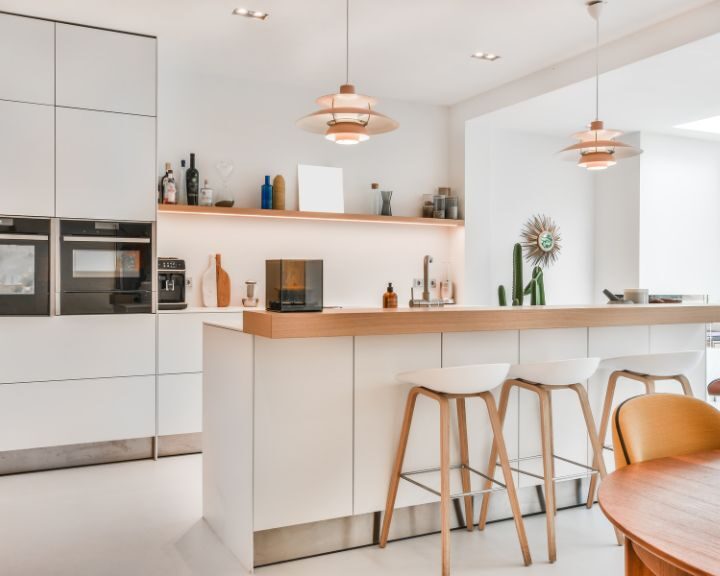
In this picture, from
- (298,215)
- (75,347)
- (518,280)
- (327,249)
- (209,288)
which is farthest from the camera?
(327,249)

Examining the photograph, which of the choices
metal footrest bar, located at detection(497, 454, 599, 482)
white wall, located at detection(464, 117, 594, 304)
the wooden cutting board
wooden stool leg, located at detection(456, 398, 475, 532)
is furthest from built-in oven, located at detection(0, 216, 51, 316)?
white wall, located at detection(464, 117, 594, 304)

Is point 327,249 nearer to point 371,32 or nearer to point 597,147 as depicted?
point 371,32

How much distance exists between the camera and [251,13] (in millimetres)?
3953

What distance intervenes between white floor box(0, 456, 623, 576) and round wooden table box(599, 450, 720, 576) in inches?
51.4

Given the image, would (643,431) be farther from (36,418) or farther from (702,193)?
(702,193)

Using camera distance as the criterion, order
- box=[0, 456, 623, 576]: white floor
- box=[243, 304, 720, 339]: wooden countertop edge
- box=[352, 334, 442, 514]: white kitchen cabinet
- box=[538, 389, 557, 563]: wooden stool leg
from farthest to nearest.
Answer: box=[352, 334, 442, 514]: white kitchen cabinet < box=[538, 389, 557, 563]: wooden stool leg < box=[0, 456, 623, 576]: white floor < box=[243, 304, 720, 339]: wooden countertop edge

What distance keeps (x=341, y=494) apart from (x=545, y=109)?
12.7 ft

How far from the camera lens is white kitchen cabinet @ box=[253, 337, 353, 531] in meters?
2.81

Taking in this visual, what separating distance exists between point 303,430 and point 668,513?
5.79ft

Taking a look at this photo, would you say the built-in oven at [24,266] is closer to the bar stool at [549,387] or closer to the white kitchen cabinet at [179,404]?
the white kitchen cabinet at [179,404]

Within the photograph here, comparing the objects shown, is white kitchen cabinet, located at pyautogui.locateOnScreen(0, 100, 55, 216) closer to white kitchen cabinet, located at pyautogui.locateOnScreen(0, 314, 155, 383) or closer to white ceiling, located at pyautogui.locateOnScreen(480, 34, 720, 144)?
white kitchen cabinet, located at pyautogui.locateOnScreen(0, 314, 155, 383)

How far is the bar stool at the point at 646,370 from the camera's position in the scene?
3.43m

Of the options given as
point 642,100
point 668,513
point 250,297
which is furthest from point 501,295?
point 668,513

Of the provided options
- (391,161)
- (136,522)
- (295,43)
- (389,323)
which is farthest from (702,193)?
(136,522)
